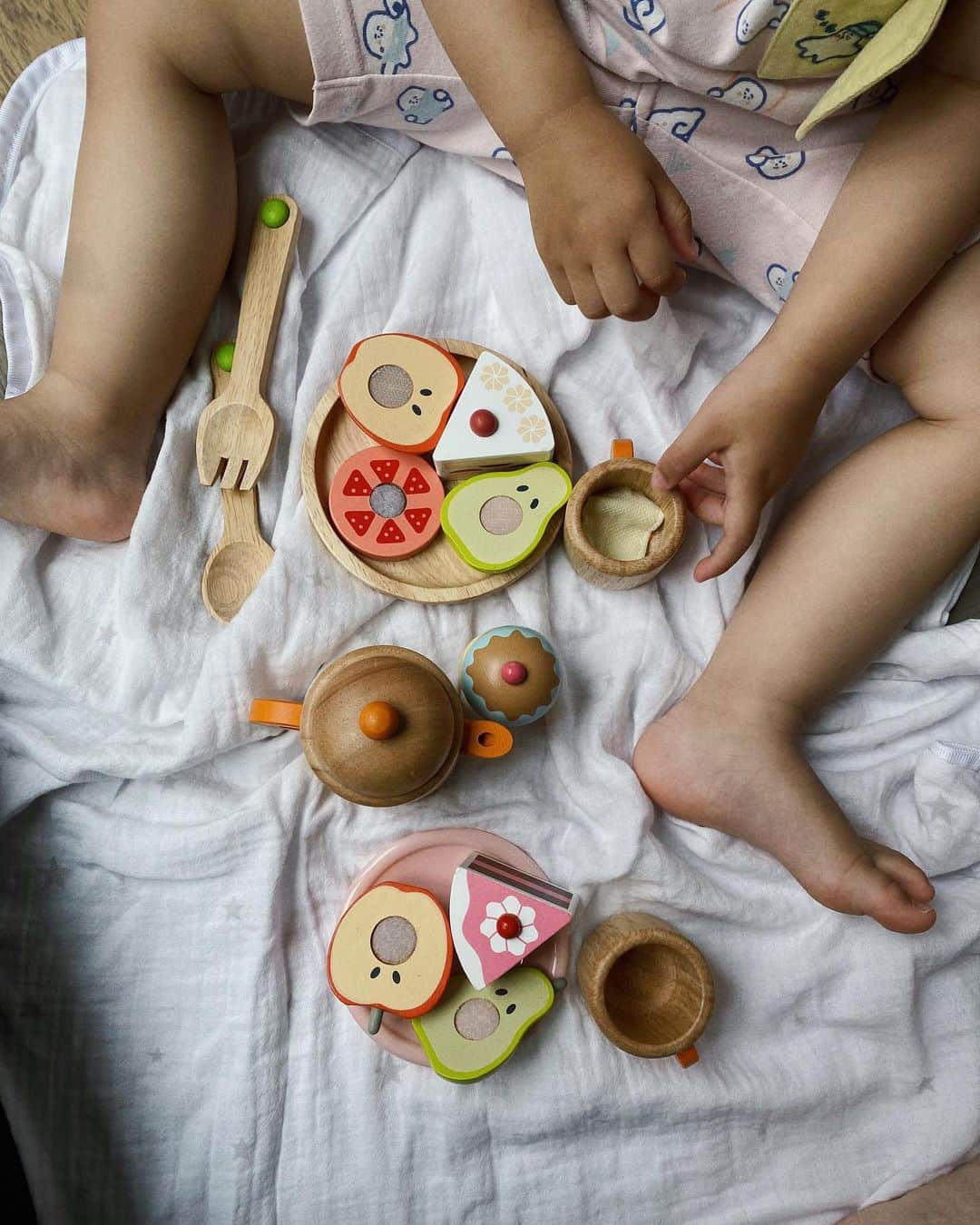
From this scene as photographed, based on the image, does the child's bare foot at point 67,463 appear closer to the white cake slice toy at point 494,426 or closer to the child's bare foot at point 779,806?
the white cake slice toy at point 494,426

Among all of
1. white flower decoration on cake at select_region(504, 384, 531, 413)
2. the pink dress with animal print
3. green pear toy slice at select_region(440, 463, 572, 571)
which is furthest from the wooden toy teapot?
the pink dress with animal print

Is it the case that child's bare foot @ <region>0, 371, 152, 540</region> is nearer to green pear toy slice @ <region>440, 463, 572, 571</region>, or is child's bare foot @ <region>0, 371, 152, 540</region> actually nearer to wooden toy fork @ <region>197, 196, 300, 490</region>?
wooden toy fork @ <region>197, 196, 300, 490</region>

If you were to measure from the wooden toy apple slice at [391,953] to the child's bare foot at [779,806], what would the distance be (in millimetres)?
199

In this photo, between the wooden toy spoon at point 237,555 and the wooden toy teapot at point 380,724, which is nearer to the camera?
the wooden toy teapot at point 380,724

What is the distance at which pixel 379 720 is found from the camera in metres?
0.58

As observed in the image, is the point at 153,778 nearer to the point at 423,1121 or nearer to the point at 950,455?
the point at 423,1121

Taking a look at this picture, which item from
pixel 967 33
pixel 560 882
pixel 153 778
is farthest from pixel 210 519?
pixel 967 33

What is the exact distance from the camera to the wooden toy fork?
2.43ft

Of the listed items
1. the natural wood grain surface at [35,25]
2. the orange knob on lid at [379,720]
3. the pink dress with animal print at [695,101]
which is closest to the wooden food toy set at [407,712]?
the orange knob on lid at [379,720]

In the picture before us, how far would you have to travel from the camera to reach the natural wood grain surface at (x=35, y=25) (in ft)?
2.77

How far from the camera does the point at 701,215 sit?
723mm

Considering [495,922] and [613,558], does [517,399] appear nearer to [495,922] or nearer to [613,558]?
[613,558]

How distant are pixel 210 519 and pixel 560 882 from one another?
15.0 inches

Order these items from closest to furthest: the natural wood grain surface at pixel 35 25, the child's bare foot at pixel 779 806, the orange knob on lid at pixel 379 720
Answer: the orange knob on lid at pixel 379 720 → the child's bare foot at pixel 779 806 → the natural wood grain surface at pixel 35 25
